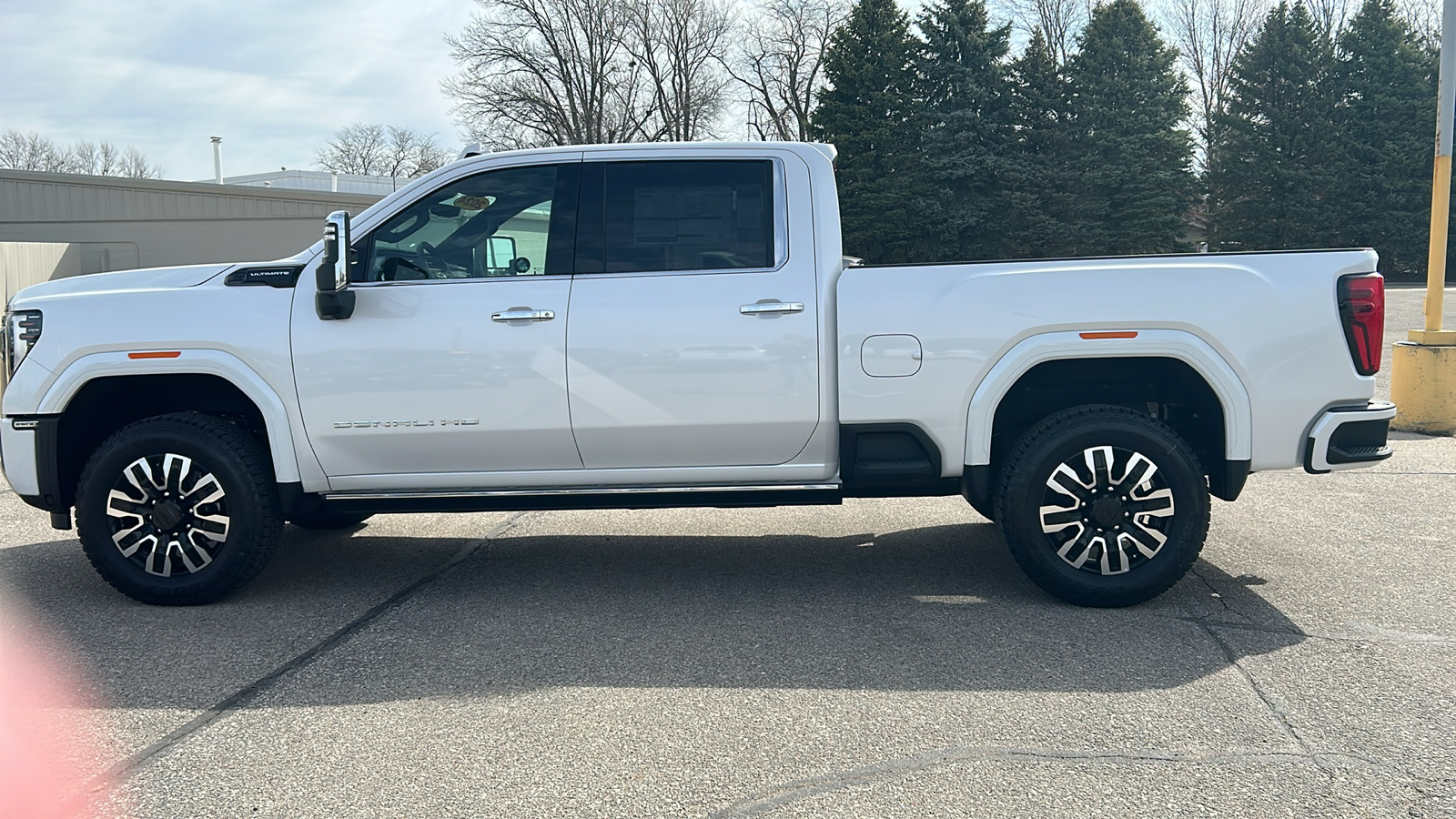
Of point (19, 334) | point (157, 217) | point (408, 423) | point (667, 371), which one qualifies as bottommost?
point (408, 423)

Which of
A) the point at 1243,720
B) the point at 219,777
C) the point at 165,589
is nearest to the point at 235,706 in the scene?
the point at 219,777

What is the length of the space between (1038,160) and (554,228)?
137 ft

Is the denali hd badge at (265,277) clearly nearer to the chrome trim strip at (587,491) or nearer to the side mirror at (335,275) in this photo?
the side mirror at (335,275)

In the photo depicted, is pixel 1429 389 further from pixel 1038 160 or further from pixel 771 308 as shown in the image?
pixel 1038 160

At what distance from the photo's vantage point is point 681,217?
16.9ft

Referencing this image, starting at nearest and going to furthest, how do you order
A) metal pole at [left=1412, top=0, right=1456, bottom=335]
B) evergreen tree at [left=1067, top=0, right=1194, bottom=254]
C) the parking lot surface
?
1. the parking lot surface
2. metal pole at [left=1412, top=0, right=1456, bottom=335]
3. evergreen tree at [left=1067, top=0, right=1194, bottom=254]

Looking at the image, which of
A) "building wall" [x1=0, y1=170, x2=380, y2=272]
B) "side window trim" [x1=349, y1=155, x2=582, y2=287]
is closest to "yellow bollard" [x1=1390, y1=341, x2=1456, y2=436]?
"side window trim" [x1=349, y1=155, x2=582, y2=287]

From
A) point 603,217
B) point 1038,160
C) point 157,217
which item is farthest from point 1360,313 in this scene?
point 1038,160

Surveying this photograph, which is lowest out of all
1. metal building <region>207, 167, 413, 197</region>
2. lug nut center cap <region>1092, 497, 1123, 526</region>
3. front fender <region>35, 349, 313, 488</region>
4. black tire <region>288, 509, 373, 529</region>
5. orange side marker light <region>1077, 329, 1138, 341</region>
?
black tire <region>288, 509, 373, 529</region>

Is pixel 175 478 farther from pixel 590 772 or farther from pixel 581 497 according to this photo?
pixel 590 772

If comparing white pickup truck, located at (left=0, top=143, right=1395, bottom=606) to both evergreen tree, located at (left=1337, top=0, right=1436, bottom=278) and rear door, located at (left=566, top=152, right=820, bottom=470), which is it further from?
evergreen tree, located at (left=1337, top=0, right=1436, bottom=278)

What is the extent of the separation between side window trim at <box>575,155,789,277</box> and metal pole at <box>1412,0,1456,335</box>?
6454 millimetres

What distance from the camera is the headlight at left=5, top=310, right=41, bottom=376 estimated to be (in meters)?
5.07

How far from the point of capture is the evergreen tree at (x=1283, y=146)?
154 feet
